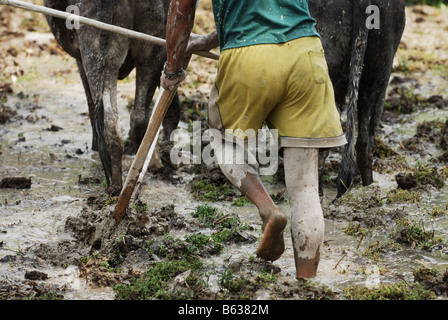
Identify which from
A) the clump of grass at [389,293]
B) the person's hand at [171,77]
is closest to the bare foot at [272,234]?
the clump of grass at [389,293]

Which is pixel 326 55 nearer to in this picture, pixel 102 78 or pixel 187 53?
pixel 187 53

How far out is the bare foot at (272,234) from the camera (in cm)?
329

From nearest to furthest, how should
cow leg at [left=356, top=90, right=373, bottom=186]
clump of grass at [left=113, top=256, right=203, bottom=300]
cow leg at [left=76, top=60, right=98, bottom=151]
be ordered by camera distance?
clump of grass at [left=113, top=256, right=203, bottom=300], cow leg at [left=356, top=90, right=373, bottom=186], cow leg at [left=76, top=60, right=98, bottom=151]

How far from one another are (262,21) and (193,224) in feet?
6.65

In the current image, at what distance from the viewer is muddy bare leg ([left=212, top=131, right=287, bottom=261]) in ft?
10.9

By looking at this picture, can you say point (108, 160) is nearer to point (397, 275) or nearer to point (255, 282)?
point (255, 282)

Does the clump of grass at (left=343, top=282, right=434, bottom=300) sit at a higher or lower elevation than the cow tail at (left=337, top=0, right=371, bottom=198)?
lower

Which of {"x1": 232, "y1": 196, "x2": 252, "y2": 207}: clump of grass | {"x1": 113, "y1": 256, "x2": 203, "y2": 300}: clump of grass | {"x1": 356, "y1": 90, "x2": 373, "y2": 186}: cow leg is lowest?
{"x1": 232, "y1": 196, "x2": 252, "y2": 207}: clump of grass

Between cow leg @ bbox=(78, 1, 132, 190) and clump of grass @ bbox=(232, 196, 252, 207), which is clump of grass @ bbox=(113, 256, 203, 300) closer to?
clump of grass @ bbox=(232, 196, 252, 207)

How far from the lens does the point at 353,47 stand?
16.9ft

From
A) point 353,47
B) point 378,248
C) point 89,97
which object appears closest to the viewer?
point 378,248

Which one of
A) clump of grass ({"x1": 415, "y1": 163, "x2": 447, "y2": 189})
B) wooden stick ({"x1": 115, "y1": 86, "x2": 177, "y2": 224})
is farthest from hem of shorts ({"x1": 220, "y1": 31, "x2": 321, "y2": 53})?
clump of grass ({"x1": 415, "y1": 163, "x2": 447, "y2": 189})

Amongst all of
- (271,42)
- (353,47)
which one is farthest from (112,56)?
(271,42)

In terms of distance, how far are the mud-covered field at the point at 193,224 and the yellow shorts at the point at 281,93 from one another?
90cm
